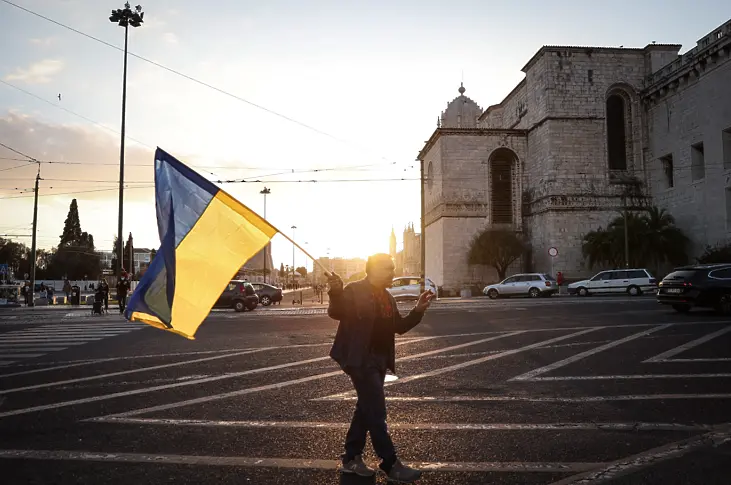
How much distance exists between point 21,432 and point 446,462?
165 inches

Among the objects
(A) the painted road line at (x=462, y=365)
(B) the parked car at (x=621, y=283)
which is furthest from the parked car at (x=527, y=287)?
(A) the painted road line at (x=462, y=365)

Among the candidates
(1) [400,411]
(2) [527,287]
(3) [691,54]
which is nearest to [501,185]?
(2) [527,287]

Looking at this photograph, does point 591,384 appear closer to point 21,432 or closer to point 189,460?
point 189,460

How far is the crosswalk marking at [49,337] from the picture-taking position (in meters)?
11.9

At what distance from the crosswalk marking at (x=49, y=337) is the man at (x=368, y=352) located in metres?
8.96

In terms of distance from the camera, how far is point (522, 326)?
50.0 ft

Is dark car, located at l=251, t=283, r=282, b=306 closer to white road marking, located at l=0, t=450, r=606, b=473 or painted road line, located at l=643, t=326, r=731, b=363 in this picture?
painted road line, located at l=643, t=326, r=731, b=363

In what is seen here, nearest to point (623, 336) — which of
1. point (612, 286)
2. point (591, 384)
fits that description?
point (591, 384)

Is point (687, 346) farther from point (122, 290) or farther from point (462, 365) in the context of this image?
point (122, 290)

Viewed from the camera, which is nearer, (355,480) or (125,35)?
(355,480)

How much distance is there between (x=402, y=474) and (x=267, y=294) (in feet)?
103

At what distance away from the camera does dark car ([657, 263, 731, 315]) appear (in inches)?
659

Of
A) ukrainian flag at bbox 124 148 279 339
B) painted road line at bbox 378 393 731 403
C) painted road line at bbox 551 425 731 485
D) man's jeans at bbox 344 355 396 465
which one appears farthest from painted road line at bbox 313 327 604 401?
painted road line at bbox 551 425 731 485

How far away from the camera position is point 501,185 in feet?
158
